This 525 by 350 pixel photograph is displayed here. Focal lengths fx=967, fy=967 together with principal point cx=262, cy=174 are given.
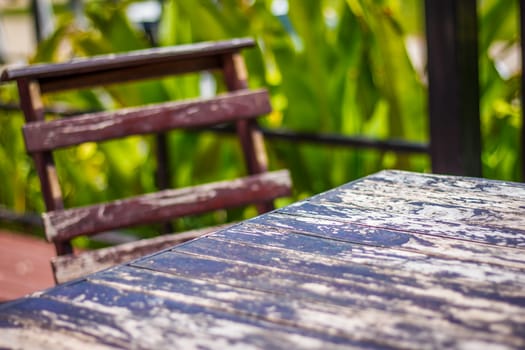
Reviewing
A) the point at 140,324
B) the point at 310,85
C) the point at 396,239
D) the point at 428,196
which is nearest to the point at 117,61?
the point at 428,196

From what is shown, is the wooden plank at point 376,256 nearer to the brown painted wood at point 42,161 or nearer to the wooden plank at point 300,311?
the wooden plank at point 300,311

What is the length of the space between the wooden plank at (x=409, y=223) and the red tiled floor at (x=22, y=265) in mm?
1553

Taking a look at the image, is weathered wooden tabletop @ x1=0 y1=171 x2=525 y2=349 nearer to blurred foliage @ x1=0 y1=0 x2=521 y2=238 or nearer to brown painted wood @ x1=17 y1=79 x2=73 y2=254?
brown painted wood @ x1=17 y1=79 x2=73 y2=254

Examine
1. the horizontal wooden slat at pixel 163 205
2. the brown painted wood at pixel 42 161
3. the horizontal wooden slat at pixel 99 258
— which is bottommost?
the horizontal wooden slat at pixel 99 258

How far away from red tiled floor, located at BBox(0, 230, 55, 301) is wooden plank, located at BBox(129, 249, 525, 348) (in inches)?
66.6

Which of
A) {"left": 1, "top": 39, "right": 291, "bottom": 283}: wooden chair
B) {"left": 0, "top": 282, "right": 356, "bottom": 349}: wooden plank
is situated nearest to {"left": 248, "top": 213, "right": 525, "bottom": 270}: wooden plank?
{"left": 0, "top": 282, "right": 356, "bottom": 349}: wooden plank

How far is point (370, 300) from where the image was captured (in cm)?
91

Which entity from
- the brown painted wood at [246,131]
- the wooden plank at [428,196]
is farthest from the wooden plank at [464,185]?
the brown painted wood at [246,131]

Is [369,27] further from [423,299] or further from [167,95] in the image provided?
[423,299]

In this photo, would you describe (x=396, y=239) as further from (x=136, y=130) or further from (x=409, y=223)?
(x=136, y=130)

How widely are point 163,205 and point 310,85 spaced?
1067 mm

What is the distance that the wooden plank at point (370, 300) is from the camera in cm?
83

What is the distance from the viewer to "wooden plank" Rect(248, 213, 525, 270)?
1028mm

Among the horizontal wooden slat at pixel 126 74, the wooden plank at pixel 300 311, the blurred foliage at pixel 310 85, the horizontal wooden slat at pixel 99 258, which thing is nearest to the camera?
the wooden plank at pixel 300 311
